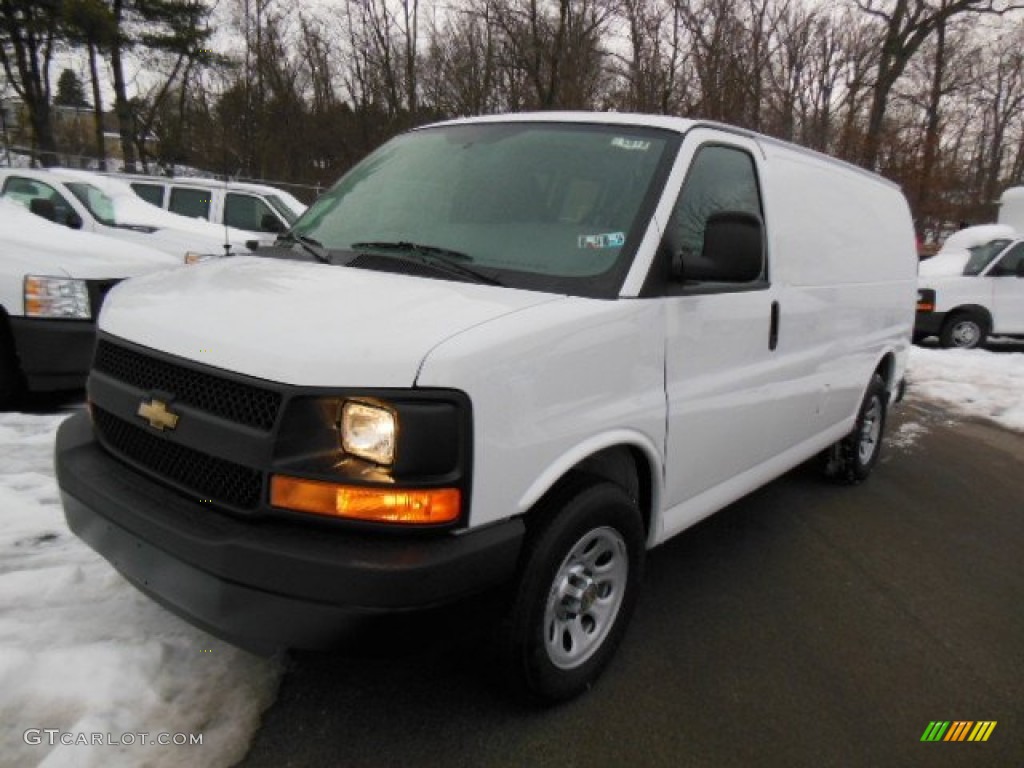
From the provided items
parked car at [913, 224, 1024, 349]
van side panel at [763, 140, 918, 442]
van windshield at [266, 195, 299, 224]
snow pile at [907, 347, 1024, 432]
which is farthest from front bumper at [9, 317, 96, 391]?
parked car at [913, 224, 1024, 349]

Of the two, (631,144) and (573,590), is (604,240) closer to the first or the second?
(631,144)

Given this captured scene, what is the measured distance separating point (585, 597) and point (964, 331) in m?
11.6

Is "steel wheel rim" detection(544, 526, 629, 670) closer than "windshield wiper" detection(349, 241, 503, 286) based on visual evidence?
Yes

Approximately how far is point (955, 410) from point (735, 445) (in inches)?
241

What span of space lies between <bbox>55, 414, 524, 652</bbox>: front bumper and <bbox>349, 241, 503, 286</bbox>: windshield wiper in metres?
0.89

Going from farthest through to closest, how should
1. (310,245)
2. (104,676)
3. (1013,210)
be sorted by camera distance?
1. (1013,210)
2. (310,245)
3. (104,676)

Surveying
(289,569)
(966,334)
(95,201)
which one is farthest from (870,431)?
(95,201)

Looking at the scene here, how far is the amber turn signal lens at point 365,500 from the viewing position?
2031 mm

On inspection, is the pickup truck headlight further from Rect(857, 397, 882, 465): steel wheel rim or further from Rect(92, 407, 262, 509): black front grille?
Rect(92, 407, 262, 509): black front grille

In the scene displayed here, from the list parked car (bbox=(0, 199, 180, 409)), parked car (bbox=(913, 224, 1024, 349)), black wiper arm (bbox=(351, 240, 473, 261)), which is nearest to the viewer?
black wiper arm (bbox=(351, 240, 473, 261))

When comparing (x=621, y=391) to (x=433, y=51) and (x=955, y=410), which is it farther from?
(x=433, y=51)

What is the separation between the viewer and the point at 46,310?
4848mm

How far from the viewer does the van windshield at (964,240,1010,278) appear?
1198 cm

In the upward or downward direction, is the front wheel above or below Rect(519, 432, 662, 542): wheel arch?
below
